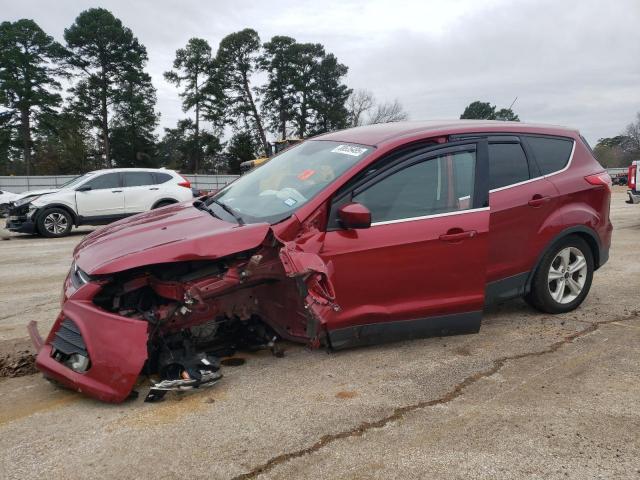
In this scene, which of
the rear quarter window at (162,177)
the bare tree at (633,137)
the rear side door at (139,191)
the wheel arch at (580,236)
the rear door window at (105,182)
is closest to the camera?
the wheel arch at (580,236)

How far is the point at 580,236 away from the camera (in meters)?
4.70

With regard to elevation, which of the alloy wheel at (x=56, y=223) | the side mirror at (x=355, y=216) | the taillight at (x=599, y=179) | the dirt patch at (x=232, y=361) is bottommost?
the dirt patch at (x=232, y=361)

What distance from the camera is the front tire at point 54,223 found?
1155 cm

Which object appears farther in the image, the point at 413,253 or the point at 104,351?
the point at 413,253

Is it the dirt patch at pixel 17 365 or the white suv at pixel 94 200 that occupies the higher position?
the white suv at pixel 94 200

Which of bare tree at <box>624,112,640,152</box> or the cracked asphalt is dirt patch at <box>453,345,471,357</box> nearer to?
the cracked asphalt

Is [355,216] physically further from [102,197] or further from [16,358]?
[102,197]

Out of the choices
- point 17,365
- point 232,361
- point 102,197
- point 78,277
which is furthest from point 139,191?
point 232,361

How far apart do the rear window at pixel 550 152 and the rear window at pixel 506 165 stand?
19 cm

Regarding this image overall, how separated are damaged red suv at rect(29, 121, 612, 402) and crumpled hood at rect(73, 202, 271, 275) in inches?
0.5

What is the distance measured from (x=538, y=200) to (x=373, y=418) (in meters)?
2.50

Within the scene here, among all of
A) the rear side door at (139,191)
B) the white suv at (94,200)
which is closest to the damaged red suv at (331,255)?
the white suv at (94,200)

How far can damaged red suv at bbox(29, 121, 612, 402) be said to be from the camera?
304 centimetres

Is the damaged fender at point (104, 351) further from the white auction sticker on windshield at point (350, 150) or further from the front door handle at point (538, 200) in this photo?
the front door handle at point (538, 200)
